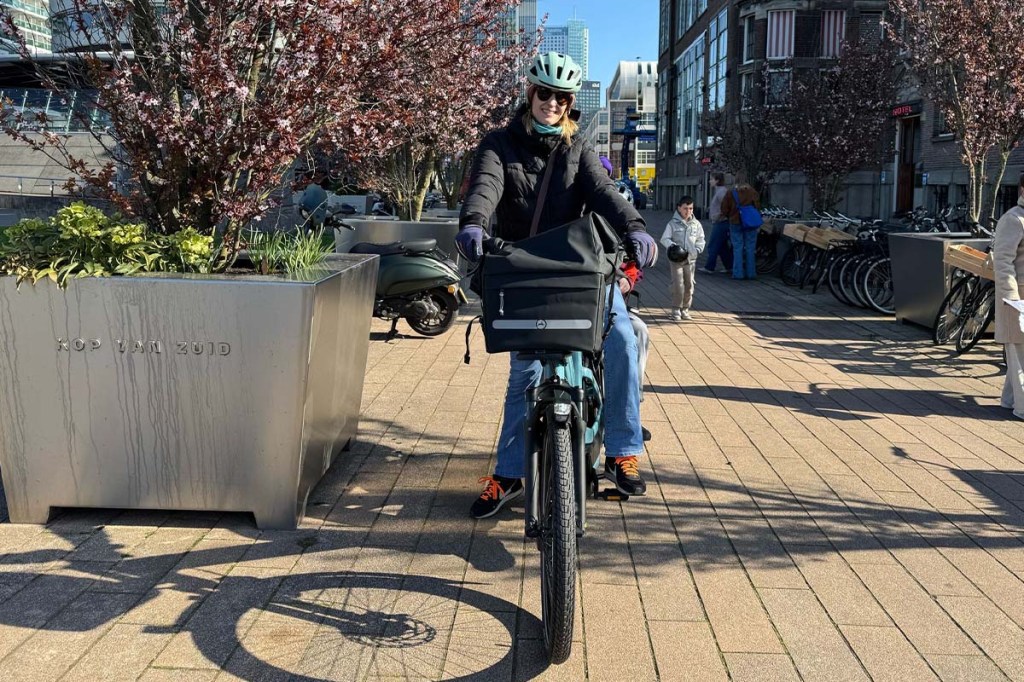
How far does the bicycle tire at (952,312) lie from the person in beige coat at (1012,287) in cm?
260

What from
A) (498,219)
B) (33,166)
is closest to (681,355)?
(498,219)

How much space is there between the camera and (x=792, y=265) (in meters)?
16.8

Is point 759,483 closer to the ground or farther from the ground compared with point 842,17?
closer to the ground

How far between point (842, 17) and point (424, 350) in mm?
38502

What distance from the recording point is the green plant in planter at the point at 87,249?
4.18 m

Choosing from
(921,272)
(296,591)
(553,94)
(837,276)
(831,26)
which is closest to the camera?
(296,591)

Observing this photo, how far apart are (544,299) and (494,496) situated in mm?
1523

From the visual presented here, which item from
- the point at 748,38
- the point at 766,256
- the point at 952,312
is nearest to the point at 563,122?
the point at 952,312

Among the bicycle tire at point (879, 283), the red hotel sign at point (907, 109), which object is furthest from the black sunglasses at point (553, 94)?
the red hotel sign at point (907, 109)

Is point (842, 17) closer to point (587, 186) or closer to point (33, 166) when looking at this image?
point (33, 166)

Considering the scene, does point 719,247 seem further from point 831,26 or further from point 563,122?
point 831,26

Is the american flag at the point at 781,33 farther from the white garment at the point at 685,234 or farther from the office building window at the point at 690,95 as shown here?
the white garment at the point at 685,234

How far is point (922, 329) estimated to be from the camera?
37.2 ft

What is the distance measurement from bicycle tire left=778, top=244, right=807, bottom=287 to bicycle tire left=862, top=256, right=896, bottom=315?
279cm
